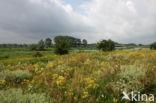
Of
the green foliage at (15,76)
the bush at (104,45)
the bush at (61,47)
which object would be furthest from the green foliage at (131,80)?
the bush at (104,45)

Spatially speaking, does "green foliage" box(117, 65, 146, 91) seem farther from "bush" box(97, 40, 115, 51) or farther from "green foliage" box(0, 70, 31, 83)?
"bush" box(97, 40, 115, 51)

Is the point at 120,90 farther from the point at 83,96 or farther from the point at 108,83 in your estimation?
the point at 83,96

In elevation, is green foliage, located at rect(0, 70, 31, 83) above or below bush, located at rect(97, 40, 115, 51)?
below

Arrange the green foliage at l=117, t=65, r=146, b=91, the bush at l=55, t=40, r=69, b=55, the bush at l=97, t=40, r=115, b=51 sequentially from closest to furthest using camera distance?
the green foliage at l=117, t=65, r=146, b=91
the bush at l=55, t=40, r=69, b=55
the bush at l=97, t=40, r=115, b=51

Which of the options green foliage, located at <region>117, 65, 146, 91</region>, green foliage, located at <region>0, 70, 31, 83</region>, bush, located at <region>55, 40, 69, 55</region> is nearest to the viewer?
green foliage, located at <region>117, 65, 146, 91</region>

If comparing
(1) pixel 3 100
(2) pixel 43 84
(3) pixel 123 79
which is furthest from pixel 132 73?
(1) pixel 3 100

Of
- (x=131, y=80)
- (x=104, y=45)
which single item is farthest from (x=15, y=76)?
(x=104, y=45)

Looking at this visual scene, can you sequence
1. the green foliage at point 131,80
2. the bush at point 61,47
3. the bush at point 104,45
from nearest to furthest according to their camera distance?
the green foliage at point 131,80, the bush at point 61,47, the bush at point 104,45

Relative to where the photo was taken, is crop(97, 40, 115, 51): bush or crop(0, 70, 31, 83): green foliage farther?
crop(97, 40, 115, 51): bush

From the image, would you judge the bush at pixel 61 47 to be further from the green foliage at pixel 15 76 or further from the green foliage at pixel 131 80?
the green foliage at pixel 131 80

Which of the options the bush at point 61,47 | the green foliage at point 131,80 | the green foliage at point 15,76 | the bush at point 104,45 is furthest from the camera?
the bush at point 104,45

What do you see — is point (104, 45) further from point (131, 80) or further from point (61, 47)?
point (131, 80)

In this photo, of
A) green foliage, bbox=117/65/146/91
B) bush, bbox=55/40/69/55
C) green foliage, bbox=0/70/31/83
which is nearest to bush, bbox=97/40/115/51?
bush, bbox=55/40/69/55

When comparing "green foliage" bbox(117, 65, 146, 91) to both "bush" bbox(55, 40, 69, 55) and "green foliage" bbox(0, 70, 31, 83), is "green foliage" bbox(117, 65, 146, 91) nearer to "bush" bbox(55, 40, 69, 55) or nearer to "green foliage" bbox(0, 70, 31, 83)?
"green foliage" bbox(0, 70, 31, 83)
